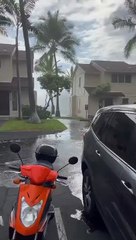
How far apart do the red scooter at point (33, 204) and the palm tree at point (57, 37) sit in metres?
36.7

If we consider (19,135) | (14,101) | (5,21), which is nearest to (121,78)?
(14,101)

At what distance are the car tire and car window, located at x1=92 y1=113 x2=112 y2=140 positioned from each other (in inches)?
27.9

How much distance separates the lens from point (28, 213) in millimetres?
3547

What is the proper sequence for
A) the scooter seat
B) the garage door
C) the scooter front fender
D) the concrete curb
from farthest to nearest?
the garage door
the concrete curb
the scooter seat
the scooter front fender

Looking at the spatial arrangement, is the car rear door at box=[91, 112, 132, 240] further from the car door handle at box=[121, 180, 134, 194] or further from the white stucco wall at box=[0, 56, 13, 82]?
the white stucco wall at box=[0, 56, 13, 82]

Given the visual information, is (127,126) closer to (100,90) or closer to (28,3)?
(28,3)

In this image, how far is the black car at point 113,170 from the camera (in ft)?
11.1

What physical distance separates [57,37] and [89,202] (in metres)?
37.4

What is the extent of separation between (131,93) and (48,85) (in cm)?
1390

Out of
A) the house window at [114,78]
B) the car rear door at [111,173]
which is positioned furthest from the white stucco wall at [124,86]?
the car rear door at [111,173]

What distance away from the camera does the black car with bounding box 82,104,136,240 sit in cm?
338

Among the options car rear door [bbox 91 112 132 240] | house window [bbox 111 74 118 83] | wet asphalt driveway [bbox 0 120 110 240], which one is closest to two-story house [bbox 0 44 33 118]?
house window [bbox 111 74 118 83]

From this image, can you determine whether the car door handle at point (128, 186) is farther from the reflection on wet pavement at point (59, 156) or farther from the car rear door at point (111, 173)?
the reflection on wet pavement at point (59, 156)

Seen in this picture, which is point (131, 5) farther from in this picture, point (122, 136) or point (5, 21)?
point (122, 136)
